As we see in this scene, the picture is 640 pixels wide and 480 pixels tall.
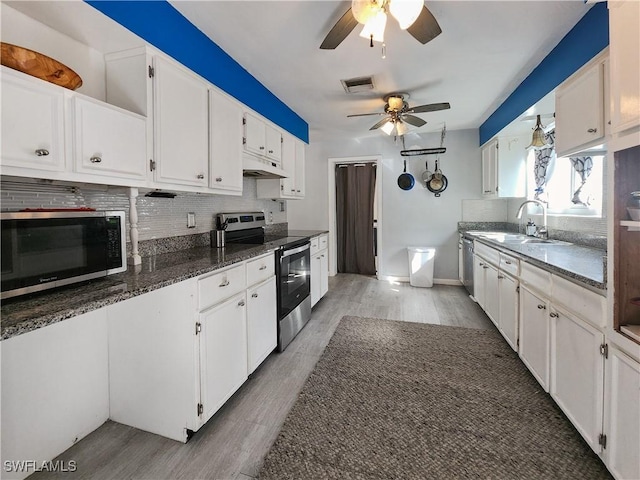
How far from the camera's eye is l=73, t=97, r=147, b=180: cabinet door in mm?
1245

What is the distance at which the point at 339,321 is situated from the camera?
3184 millimetres

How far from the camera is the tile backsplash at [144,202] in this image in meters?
1.30

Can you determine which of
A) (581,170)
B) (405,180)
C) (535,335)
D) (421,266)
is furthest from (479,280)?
(405,180)

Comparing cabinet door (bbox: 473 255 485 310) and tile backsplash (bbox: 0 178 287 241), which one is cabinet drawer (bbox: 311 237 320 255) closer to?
tile backsplash (bbox: 0 178 287 241)

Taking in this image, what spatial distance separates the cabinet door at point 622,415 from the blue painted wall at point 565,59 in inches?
70.0

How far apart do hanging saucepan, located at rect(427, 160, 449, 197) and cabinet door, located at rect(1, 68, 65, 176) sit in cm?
452

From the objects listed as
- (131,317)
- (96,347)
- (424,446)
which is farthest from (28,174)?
(424,446)

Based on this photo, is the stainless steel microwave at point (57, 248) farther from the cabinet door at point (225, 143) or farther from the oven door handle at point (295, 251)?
the oven door handle at point (295, 251)

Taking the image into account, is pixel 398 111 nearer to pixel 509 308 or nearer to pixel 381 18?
pixel 381 18

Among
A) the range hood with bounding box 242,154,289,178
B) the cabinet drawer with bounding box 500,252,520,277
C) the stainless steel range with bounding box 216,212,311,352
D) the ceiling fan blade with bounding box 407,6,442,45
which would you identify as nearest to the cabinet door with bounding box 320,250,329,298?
the stainless steel range with bounding box 216,212,311,352

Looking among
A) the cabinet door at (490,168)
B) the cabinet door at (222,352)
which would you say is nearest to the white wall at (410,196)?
the cabinet door at (490,168)

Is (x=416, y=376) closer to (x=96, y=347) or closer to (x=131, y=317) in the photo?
(x=131, y=317)

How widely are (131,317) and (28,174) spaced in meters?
0.82

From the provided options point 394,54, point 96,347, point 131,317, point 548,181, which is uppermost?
point 394,54
